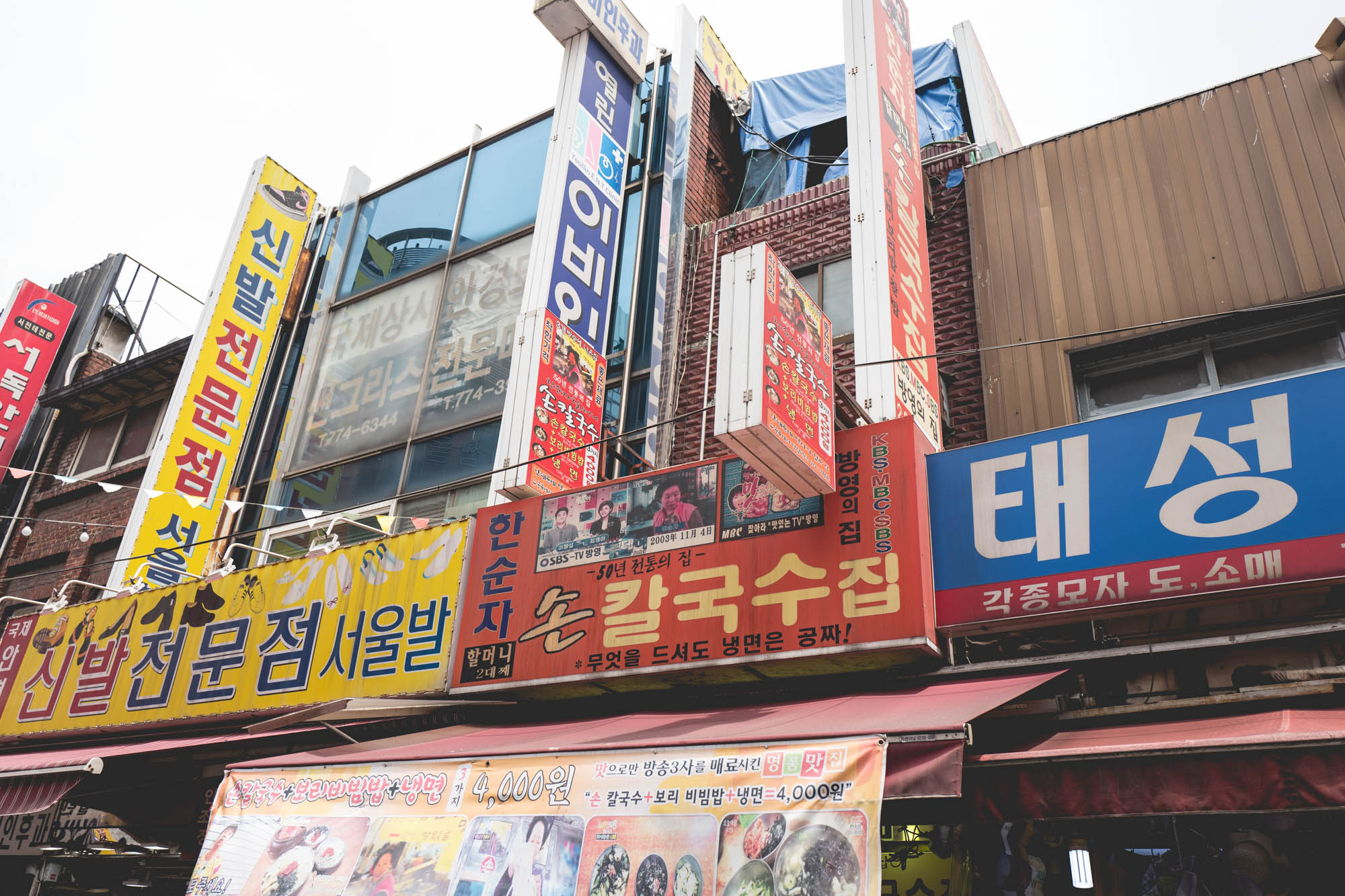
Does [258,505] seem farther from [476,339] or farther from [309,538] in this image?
[476,339]

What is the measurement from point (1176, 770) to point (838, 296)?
677cm

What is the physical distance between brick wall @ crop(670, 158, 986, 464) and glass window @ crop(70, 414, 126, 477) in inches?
476

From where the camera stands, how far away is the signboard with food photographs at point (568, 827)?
4719 mm

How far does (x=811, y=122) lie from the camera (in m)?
13.5

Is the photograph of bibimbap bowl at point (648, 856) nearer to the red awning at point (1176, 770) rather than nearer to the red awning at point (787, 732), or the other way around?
the red awning at point (787, 732)

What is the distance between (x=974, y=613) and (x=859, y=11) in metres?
5.43

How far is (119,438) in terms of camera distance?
17406 mm

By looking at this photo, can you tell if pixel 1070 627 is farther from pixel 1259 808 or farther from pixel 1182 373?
pixel 1182 373

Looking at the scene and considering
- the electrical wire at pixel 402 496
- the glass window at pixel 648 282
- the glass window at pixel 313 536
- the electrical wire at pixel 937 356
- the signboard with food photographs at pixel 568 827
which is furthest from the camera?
the glass window at pixel 313 536

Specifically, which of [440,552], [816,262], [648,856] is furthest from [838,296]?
[648,856]

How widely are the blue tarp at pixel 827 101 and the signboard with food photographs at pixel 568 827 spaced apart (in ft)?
30.7

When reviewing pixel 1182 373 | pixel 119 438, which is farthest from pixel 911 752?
pixel 119 438

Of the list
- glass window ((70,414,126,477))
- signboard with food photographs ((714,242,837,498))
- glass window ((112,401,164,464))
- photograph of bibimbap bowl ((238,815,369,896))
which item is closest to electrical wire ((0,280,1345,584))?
signboard with food photographs ((714,242,837,498))

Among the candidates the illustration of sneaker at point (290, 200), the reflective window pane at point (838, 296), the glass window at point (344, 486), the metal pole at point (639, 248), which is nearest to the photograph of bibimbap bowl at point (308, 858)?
the metal pole at point (639, 248)
